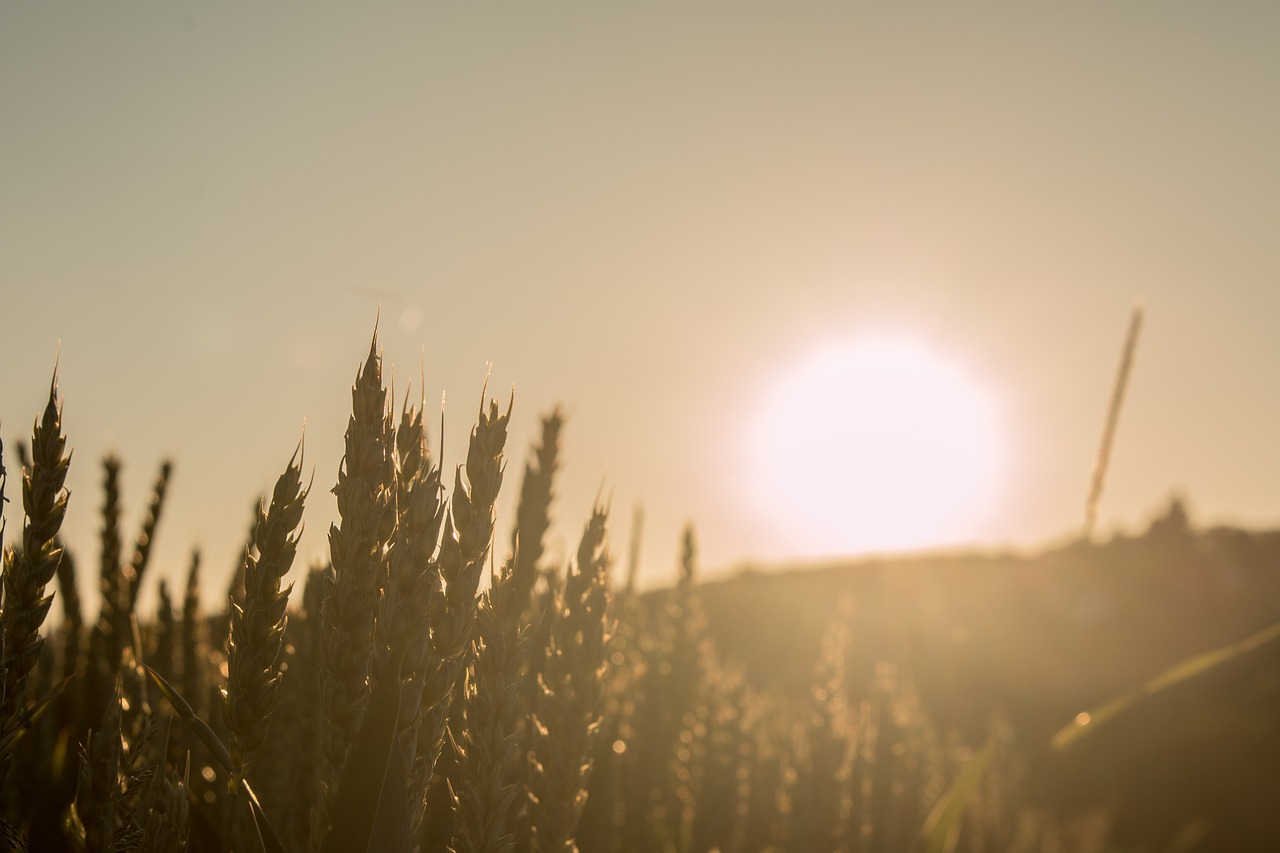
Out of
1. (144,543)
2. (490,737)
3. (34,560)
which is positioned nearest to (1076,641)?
(144,543)

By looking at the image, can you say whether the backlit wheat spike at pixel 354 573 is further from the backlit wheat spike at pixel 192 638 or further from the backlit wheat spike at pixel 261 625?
the backlit wheat spike at pixel 192 638

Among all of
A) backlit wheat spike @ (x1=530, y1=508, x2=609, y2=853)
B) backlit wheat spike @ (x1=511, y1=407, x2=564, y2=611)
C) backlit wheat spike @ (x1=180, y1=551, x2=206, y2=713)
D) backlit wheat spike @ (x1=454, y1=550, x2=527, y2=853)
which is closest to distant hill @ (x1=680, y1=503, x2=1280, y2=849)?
backlit wheat spike @ (x1=180, y1=551, x2=206, y2=713)

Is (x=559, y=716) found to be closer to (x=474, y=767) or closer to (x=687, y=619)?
(x=474, y=767)

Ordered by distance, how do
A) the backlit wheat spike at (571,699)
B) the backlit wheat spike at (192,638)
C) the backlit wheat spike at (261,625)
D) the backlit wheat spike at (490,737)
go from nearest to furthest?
the backlit wheat spike at (261,625)
the backlit wheat spike at (490,737)
the backlit wheat spike at (571,699)
the backlit wheat spike at (192,638)

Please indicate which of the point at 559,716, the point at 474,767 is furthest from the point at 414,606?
the point at 559,716

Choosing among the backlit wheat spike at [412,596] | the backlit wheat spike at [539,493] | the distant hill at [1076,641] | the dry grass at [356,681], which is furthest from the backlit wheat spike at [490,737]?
the distant hill at [1076,641]

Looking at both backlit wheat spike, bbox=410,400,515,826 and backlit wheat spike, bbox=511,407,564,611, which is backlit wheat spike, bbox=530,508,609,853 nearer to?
backlit wheat spike, bbox=410,400,515,826

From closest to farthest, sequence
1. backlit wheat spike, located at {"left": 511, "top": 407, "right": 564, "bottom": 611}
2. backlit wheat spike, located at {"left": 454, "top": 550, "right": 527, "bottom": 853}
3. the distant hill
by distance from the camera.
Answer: backlit wheat spike, located at {"left": 454, "top": 550, "right": 527, "bottom": 853}, backlit wheat spike, located at {"left": 511, "top": 407, "right": 564, "bottom": 611}, the distant hill

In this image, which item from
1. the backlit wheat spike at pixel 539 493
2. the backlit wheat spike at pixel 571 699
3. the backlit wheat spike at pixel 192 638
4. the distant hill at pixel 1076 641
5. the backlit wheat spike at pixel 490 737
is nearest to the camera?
the backlit wheat spike at pixel 490 737

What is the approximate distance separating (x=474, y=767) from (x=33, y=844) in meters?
1.85

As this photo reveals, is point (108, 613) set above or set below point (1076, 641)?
above

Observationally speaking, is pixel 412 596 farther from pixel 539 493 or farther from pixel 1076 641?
pixel 1076 641

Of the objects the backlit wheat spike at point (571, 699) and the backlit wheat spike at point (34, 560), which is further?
the backlit wheat spike at point (571, 699)

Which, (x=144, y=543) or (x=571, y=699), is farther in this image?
(x=144, y=543)
